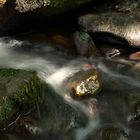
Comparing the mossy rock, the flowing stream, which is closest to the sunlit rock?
the flowing stream

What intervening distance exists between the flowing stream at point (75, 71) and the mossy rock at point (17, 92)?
0.37 meters

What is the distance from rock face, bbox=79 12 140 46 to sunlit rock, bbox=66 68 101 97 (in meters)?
1.52

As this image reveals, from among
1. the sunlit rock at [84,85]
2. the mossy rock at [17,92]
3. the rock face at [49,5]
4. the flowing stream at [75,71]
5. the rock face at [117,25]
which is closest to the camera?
the mossy rock at [17,92]

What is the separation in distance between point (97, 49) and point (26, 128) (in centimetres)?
297

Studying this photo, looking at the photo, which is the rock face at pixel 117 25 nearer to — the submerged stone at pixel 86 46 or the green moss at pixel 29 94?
the submerged stone at pixel 86 46

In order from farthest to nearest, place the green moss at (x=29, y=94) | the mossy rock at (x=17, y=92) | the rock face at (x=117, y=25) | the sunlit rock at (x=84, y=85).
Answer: the rock face at (x=117, y=25) → the sunlit rock at (x=84, y=85) → the green moss at (x=29, y=94) → the mossy rock at (x=17, y=92)

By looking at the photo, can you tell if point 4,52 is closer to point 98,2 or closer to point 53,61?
point 53,61

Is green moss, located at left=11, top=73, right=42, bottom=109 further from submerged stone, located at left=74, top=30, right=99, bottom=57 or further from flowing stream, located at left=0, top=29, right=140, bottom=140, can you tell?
submerged stone, located at left=74, top=30, right=99, bottom=57

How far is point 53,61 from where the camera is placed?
731 centimetres

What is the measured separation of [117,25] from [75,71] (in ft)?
4.89

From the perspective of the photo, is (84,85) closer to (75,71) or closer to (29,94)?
(75,71)

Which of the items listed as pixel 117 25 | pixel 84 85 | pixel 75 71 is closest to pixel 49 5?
pixel 117 25

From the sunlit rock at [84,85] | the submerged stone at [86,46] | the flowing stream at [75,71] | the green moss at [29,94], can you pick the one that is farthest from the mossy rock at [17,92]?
the submerged stone at [86,46]

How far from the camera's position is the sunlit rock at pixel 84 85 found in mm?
6074
